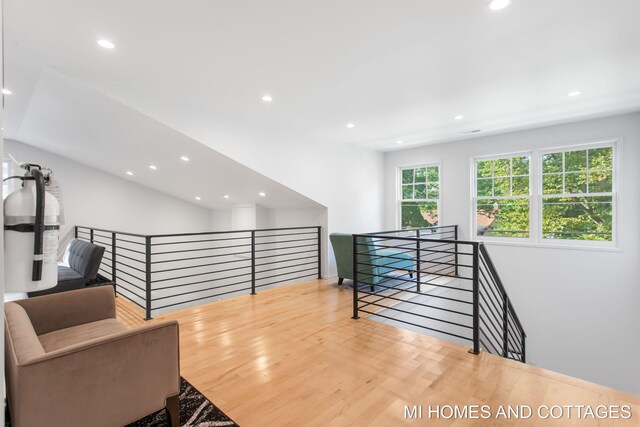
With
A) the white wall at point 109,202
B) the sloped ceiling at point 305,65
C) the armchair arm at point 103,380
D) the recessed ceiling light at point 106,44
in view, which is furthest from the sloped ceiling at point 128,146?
the armchair arm at point 103,380

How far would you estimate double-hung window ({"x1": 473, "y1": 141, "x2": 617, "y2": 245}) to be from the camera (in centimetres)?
473

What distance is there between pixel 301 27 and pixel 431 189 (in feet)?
16.2

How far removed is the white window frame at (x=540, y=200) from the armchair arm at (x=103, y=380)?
560 centimetres

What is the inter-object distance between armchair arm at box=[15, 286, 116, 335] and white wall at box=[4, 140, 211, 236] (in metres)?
5.31

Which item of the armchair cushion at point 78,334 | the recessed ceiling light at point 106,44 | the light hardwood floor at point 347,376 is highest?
the recessed ceiling light at point 106,44

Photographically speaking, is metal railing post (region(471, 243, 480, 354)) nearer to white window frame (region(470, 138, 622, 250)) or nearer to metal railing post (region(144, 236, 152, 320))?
metal railing post (region(144, 236, 152, 320))

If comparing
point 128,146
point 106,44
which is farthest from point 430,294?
point 128,146

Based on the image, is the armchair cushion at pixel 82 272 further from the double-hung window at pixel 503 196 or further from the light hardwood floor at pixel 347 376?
the double-hung window at pixel 503 196

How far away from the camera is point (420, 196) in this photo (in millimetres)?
6668

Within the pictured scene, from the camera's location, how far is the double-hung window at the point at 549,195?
473 cm

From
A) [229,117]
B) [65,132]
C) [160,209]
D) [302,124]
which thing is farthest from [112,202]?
[302,124]

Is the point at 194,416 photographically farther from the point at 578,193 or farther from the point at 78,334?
the point at 578,193

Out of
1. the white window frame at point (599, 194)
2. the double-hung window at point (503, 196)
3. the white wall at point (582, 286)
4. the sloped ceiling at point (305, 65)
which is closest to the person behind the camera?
the sloped ceiling at point (305, 65)

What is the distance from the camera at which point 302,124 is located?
4.76 m
